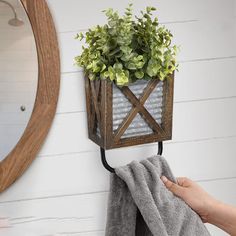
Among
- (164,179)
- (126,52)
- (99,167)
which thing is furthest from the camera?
(99,167)

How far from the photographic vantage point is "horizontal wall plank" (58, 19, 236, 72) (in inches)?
50.3

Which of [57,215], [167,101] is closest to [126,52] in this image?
[167,101]

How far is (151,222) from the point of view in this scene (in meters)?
1.06

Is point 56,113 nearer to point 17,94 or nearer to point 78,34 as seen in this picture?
point 17,94

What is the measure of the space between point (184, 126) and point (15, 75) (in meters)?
0.50

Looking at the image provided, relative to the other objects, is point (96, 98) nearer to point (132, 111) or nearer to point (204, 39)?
point (132, 111)

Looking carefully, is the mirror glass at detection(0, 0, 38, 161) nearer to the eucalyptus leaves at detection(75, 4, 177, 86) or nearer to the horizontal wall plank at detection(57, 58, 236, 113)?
the eucalyptus leaves at detection(75, 4, 177, 86)

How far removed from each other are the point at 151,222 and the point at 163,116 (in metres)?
0.27

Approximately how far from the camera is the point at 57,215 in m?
1.27

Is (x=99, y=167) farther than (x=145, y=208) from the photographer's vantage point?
Yes

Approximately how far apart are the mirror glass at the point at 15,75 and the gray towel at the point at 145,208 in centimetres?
29

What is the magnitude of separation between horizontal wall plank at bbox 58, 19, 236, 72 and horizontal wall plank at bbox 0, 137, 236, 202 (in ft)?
0.84

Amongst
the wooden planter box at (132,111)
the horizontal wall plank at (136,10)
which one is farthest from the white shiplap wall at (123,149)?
the wooden planter box at (132,111)

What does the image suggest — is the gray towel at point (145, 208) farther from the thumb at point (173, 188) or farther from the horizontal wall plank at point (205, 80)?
the horizontal wall plank at point (205, 80)
